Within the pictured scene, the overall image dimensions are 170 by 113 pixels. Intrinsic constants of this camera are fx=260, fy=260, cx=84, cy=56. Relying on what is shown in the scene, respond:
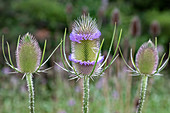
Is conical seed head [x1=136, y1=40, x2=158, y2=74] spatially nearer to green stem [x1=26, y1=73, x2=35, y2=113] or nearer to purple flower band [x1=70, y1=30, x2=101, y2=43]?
purple flower band [x1=70, y1=30, x2=101, y2=43]

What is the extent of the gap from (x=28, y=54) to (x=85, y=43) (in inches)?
11.7

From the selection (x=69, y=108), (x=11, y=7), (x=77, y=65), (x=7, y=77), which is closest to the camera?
(x=77, y=65)

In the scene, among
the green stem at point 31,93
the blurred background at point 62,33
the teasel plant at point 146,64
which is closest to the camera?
the green stem at point 31,93

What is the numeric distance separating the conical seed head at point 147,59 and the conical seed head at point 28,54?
560 millimetres

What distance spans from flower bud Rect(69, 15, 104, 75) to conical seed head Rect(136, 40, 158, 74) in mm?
253

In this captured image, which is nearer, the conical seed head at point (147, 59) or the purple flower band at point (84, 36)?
the purple flower band at point (84, 36)

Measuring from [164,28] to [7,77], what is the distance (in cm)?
565

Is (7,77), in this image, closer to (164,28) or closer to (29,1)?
(29,1)

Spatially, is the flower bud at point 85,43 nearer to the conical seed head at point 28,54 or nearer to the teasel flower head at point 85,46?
the teasel flower head at point 85,46

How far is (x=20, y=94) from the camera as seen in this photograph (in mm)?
5738

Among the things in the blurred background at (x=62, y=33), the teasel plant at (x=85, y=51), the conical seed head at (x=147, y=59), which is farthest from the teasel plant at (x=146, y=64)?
the blurred background at (x=62, y=33)

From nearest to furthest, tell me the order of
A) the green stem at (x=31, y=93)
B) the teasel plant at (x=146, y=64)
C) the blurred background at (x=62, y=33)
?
the green stem at (x=31, y=93) → the teasel plant at (x=146, y=64) → the blurred background at (x=62, y=33)

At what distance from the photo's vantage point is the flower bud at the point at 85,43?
4.16 ft

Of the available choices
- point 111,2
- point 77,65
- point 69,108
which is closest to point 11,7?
point 111,2
